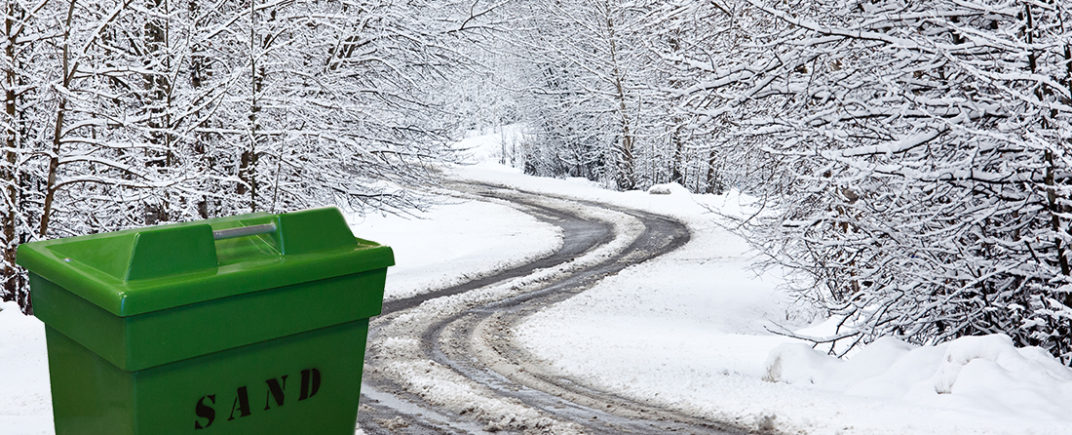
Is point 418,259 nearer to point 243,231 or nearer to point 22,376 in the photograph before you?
point 22,376

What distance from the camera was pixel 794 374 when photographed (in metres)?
6.39

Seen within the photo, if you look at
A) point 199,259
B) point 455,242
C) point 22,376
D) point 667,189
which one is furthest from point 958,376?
point 667,189

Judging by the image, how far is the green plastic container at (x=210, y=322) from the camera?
102 inches

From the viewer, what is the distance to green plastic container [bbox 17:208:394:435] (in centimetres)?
258

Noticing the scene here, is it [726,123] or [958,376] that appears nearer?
[958,376]

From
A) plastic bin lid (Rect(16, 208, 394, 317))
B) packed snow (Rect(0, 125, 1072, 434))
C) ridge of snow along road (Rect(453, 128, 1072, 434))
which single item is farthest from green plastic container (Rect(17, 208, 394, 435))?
ridge of snow along road (Rect(453, 128, 1072, 434))

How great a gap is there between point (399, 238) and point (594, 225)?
13.8ft

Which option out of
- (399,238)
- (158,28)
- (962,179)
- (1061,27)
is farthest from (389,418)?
(399,238)

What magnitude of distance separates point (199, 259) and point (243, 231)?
18 centimetres

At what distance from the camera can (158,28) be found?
10.2 m

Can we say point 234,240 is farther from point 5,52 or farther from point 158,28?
point 158,28

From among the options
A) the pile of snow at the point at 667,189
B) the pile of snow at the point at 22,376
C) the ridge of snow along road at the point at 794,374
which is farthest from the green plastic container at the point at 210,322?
the pile of snow at the point at 667,189

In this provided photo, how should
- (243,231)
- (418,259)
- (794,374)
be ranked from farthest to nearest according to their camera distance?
(418,259), (794,374), (243,231)

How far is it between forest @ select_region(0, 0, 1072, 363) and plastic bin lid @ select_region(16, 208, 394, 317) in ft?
10.5
